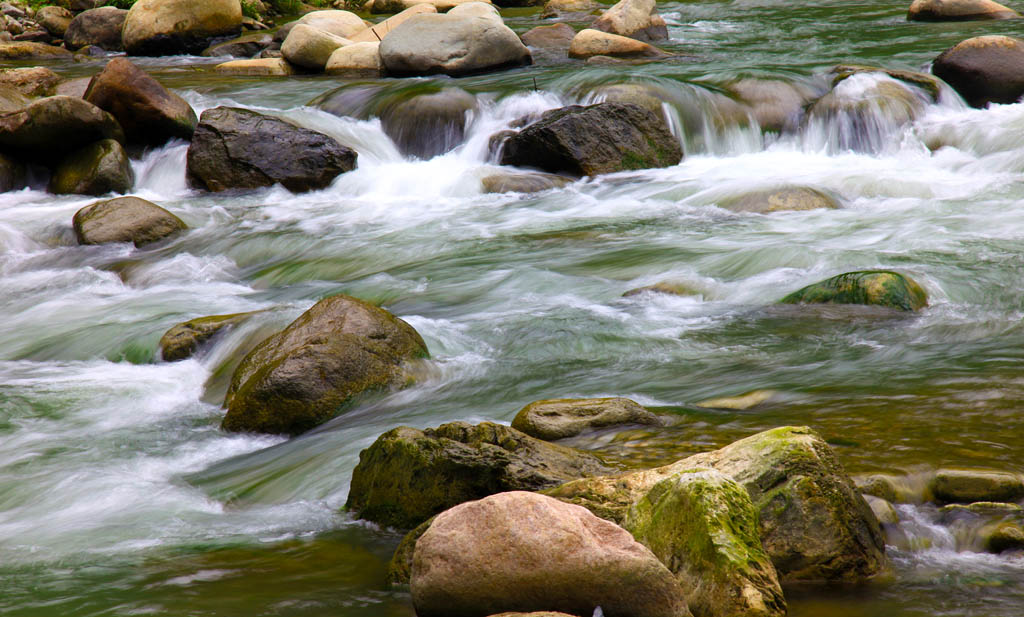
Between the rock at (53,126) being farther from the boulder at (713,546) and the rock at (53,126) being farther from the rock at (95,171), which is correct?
the boulder at (713,546)

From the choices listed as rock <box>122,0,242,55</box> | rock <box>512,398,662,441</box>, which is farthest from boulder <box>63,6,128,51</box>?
rock <box>512,398,662,441</box>

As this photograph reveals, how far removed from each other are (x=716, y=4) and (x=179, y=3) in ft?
38.3

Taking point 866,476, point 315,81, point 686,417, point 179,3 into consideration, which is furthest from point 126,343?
point 179,3

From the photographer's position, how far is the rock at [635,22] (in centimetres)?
1725

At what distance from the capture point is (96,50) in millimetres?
18844

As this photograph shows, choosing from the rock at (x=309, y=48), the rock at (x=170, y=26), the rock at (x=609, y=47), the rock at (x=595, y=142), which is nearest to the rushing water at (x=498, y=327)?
the rock at (x=595, y=142)

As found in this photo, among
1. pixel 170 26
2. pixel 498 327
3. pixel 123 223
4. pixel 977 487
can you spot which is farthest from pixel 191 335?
pixel 170 26

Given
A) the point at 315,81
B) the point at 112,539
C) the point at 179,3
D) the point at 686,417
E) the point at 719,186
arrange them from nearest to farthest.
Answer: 1. the point at 112,539
2. the point at 686,417
3. the point at 719,186
4. the point at 315,81
5. the point at 179,3

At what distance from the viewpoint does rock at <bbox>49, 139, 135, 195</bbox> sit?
425 inches

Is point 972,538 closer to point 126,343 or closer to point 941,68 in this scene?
point 126,343

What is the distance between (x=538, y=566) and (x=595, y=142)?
8.54 m

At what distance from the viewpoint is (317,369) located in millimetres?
5242

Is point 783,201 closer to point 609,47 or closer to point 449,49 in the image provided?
point 449,49

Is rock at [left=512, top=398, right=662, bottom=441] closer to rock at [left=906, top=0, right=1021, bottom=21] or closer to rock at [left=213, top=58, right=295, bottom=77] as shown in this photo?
rock at [left=213, top=58, right=295, bottom=77]
